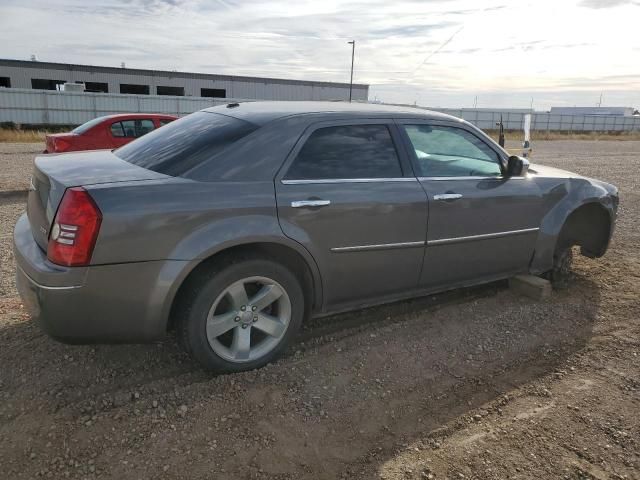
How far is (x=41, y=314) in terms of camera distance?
2760 mm

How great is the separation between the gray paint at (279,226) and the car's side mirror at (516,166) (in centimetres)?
8

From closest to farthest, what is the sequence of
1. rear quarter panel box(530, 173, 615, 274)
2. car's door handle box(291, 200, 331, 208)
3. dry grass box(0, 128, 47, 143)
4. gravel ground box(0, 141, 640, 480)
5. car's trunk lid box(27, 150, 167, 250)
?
gravel ground box(0, 141, 640, 480), car's trunk lid box(27, 150, 167, 250), car's door handle box(291, 200, 331, 208), rear quarter panel box(530, 173, 615, 274), dry grass box(0, 128, 47, 143)

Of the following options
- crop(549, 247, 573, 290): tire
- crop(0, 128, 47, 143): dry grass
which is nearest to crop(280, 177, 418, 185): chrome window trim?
crop(549, 247, 573, 290): tire

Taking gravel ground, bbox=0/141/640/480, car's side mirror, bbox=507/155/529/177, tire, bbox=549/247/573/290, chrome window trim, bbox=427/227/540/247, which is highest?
car's side mirror, bbox=507/155/529/177

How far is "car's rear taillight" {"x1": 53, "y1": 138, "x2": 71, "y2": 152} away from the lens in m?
9.85

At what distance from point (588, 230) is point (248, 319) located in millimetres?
3664

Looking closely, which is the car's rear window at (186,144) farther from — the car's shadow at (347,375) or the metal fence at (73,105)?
the metal fence at (73,105)

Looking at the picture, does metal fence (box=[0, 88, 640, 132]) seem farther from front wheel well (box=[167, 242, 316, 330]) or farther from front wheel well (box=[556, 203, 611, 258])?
front wheel well (box=[167, 242, 316, 330])

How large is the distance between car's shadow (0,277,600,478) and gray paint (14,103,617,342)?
331 mm

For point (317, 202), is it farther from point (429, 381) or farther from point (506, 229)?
point (506, 229)

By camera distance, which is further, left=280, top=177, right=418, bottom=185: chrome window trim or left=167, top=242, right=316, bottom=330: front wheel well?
left=280, top=177, right=418, bottom=185: chrome window trim

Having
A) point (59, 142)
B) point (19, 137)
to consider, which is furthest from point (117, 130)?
point (19, 137)

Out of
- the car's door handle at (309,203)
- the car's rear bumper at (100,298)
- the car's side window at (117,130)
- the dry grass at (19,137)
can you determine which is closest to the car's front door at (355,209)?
the car's door handle at (309,203)

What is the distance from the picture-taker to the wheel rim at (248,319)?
10.1 feet
